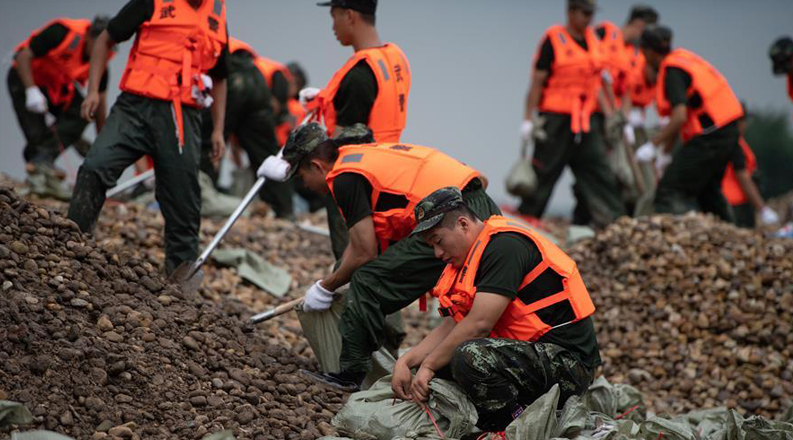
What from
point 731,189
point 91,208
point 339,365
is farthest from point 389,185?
point 731,189

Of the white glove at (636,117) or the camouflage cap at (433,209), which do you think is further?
the white glove at (636,117)

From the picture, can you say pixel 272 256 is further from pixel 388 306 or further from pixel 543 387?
pixel 543 387

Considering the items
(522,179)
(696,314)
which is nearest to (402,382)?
(696,314)

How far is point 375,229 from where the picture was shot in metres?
4.78

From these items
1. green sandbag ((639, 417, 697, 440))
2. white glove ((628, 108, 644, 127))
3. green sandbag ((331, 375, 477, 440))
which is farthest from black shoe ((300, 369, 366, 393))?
white glove ((628, 108, 644, 127))

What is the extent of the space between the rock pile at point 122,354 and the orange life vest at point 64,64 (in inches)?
151

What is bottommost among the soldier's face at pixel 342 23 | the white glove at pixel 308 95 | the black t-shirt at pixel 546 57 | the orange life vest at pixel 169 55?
the black t-shirt at pixel 546 57

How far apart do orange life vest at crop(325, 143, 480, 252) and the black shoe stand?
0.66m

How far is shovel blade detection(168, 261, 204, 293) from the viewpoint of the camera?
5477 mm

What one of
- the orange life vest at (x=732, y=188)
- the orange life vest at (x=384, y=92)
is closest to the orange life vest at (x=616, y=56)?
the orange life vest at (x=732, y=188)

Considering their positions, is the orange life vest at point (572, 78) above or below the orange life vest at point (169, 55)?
below

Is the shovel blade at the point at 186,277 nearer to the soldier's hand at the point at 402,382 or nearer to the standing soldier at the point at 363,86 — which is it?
the standing soldier at the point at 363,86

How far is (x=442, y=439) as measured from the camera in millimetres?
4020

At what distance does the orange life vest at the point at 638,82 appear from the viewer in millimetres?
10297
